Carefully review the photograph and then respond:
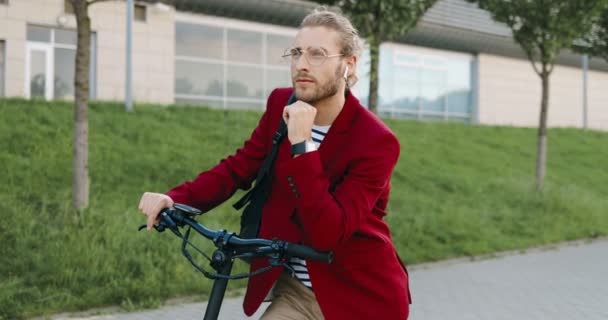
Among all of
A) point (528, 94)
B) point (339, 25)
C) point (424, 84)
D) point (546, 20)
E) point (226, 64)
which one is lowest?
point (339, 25)

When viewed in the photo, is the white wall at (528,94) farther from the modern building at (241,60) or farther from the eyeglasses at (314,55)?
the eyeglasses at (314,55)

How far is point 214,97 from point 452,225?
54.5 feet

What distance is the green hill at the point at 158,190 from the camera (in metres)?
6.88

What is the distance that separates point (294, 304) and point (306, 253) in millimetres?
415

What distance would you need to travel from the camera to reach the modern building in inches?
904

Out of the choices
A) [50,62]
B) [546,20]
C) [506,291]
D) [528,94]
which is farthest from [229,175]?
[528,94]

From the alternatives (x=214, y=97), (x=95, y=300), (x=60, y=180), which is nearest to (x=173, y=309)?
(x=95, y=300)

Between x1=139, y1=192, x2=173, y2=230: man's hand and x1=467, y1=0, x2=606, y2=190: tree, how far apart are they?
1266 cm

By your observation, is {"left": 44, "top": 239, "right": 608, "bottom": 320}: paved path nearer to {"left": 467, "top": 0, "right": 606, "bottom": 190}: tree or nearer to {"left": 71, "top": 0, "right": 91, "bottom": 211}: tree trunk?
{"left": 71, "top": 0, "right": 91, "bottom": 211}: tree trunk

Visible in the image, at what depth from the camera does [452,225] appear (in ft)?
37.1

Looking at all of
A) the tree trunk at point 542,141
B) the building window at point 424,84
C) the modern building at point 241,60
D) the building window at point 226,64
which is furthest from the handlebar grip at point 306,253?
the building window at point 424,84

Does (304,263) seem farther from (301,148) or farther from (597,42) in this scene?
(597,42)

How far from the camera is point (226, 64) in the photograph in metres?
27.3

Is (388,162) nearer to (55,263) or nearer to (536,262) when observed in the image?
(55,263)
